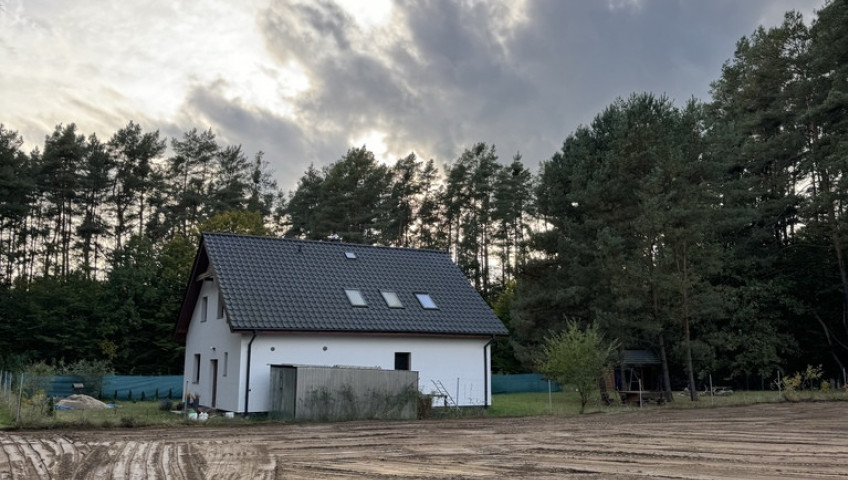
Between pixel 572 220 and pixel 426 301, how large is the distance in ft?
33.6

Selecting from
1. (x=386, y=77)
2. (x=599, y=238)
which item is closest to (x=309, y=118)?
(x=386, y=77)

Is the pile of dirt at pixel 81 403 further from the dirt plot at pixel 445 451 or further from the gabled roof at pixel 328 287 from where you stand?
the dirt plot at pixel 445 451

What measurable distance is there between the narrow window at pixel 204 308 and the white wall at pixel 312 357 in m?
0.20

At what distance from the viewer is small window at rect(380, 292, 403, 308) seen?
23.6m

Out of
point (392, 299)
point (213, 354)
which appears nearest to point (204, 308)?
point (213, 354)

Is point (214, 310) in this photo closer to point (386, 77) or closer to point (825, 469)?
point (386, 77)

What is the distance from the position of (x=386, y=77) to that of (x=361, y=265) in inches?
360

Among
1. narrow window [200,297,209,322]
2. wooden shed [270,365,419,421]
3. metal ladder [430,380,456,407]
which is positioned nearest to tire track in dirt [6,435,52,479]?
wooden shed [270,365,419,421]

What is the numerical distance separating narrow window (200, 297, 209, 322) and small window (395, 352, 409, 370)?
728 cm

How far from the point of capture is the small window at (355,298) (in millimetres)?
22969

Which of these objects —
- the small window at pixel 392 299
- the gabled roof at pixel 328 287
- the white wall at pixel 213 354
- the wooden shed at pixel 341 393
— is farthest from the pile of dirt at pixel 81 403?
the small window at pixel 392 299

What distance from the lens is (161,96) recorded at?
21984 mm

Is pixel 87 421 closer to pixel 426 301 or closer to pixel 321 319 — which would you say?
pixel 321 319

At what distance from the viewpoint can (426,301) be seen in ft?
80.4
